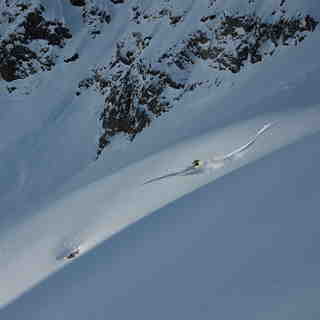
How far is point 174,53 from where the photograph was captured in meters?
19.6

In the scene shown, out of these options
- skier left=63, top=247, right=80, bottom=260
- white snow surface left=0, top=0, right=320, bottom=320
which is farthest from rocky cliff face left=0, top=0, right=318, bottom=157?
skier left=63, top=247, right=80, bottom=260

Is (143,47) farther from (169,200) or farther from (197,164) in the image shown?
(169,200)

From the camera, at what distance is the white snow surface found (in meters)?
8.89

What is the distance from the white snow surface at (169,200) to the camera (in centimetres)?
889

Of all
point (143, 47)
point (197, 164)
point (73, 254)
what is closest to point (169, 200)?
point (197, 164)

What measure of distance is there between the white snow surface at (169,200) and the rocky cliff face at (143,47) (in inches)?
16.9

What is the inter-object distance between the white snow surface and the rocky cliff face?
1.41 feet

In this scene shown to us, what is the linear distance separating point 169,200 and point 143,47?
392 inches


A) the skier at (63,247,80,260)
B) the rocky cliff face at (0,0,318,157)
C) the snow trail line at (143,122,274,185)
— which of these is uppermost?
the rocky cliff face at (0,0,318,157)

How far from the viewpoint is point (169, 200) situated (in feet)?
43.2

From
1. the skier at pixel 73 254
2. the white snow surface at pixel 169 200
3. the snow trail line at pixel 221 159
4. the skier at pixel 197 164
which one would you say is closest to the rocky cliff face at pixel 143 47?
the white snow surface at pixel 169 200

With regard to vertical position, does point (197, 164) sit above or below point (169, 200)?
above

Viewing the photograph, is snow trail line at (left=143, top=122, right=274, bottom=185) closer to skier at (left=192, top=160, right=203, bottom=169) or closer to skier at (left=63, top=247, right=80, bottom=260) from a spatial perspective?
skier at (left=192, top=160, right=203, bottom=169)

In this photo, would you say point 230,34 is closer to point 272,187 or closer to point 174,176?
point 174,176
